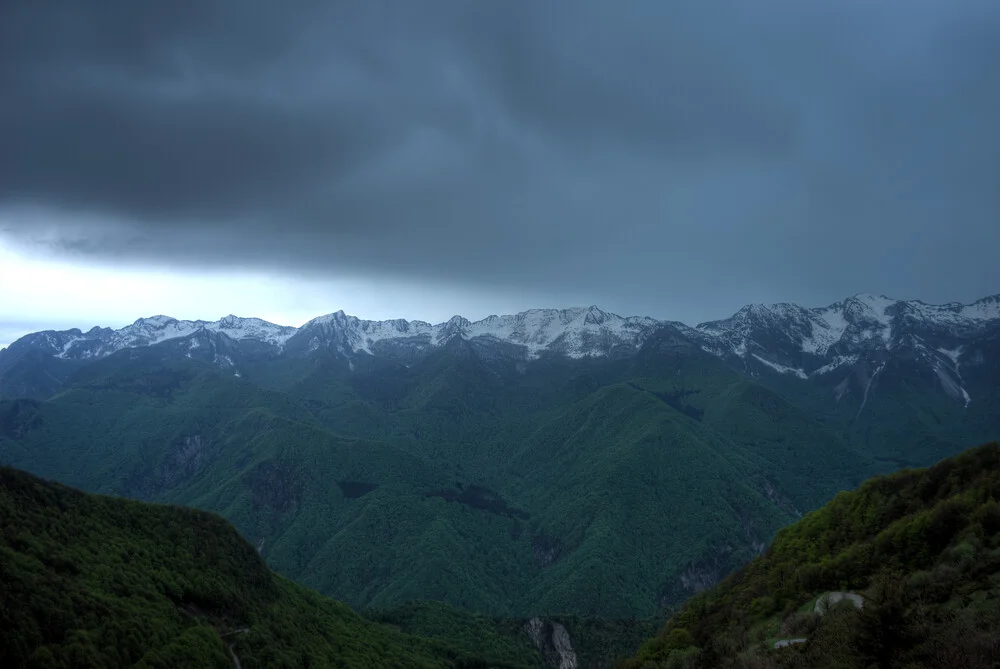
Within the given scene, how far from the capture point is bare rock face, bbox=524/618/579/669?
14538 cm

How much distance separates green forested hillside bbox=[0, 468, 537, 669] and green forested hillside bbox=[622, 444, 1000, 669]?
40.5m

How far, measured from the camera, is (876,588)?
2634 cm

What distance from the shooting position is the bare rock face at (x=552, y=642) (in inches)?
5723

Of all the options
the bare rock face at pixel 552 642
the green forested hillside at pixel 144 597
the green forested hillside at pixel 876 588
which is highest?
the green forested hillside at pixel 876 588

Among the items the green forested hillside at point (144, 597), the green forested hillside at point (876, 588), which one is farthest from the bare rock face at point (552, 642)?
the green forested hillside at point (876, 588)

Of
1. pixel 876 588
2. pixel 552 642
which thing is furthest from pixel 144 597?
pixel 552 642

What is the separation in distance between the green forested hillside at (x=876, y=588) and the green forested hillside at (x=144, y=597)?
40.5 meters

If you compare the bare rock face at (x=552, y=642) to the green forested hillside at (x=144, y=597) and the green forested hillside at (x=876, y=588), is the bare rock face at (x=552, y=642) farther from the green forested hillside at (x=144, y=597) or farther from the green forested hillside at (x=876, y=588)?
the green forested hillside at (x=876, y=588)

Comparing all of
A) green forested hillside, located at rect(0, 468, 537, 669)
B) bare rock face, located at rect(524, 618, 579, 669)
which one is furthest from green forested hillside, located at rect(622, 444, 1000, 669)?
bare rock face, located at rect(524, 618, 579, 669)

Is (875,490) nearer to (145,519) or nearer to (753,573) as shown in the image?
(753,573)

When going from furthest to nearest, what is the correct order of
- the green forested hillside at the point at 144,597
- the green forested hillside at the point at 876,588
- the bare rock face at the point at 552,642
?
the bare rock face at the point at 552,642, the green forested hillside at the point at 144,597, the green forested hillside at the point at 876,588

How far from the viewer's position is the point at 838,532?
48188mm

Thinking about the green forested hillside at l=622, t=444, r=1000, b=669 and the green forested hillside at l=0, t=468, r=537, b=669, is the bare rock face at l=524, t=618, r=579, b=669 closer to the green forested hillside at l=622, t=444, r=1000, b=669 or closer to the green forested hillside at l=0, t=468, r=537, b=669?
the green forested hillside at l=0, t=468, r=537, b=669

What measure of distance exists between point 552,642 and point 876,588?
137 m
